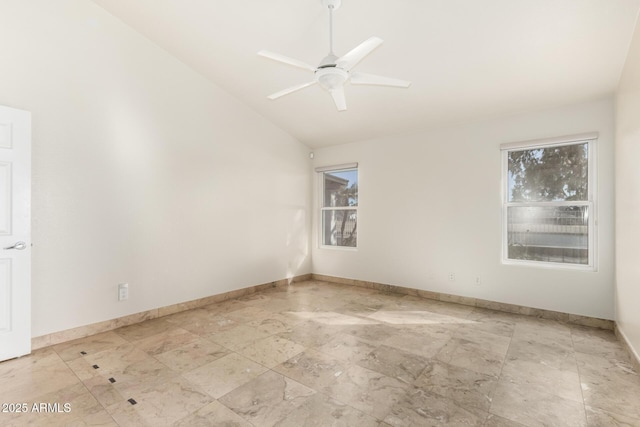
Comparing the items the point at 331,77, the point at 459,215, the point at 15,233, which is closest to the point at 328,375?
the point at 331,77

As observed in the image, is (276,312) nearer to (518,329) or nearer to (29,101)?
(518,329)

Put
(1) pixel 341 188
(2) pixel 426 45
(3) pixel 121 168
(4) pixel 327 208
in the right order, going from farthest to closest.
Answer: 1. (4) pixel 327 208
2. (1) pixel 341 188
3. (3) pixel 121 168
4. (2) pixel 426 45

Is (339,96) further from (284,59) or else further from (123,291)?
(123,291)

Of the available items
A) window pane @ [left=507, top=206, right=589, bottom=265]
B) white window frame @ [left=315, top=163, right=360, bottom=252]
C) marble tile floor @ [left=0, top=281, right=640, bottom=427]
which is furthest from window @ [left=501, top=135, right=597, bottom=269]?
white window frame @ [left=315, top=163, right=360, bottom=252]

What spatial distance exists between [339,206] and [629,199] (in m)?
3.85

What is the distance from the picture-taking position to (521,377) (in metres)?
2.31

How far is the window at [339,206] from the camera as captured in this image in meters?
5.52

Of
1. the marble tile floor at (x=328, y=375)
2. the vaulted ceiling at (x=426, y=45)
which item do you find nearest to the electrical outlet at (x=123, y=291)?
the marble tile floor at (x=328, y=375)

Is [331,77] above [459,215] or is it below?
above

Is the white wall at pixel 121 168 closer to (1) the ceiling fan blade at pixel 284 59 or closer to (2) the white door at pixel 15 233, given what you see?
(2) the white door at pixel 15 233

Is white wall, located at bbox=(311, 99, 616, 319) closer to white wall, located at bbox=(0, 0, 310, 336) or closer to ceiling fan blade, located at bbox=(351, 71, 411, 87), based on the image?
white wall, located at bbox=(0, 0, 310, 336)

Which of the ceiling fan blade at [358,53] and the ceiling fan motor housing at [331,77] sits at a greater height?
the ceiling fan blade at [358,53]

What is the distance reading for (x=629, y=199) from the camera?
8.73ft

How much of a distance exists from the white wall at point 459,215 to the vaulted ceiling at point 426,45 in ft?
0.91
